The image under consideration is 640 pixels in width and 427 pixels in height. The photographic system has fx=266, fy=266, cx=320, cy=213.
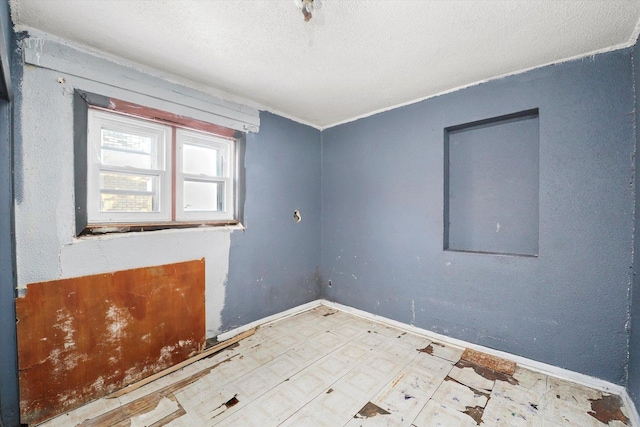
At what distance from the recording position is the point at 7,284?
1.62 m

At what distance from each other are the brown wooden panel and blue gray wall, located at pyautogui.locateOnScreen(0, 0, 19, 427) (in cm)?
4

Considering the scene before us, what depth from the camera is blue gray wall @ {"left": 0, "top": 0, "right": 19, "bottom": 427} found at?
160 centimetres

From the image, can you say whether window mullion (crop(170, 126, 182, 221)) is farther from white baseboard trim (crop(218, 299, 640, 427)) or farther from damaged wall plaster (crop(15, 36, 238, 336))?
white baseboard trim (crop(218, 299, 640, 427))

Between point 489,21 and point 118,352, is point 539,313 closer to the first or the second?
point 489,21

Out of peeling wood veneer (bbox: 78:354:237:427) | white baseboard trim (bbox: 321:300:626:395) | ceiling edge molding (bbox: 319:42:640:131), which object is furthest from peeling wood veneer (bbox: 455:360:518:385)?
ceiling edge molding (bbox: 319:42:640:131)

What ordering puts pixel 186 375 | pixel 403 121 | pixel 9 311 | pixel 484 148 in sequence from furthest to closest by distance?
1. pixel 403 121
2. pixel 484 148
3. pixel 186 375
4. pixel 9 311

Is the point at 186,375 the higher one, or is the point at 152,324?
the point at 152,324

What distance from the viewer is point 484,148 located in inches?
103

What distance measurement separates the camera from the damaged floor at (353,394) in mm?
1689

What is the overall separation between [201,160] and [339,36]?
1.71 meters

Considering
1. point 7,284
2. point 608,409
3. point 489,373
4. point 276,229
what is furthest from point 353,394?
point 7,284

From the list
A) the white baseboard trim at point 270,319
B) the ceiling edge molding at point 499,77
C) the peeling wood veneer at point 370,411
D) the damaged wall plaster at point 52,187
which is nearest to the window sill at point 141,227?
the damaged wall plaster at point 52,187

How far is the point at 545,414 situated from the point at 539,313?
0.75 metres

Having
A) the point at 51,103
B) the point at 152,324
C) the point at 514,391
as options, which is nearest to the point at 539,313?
the point at 514,391
